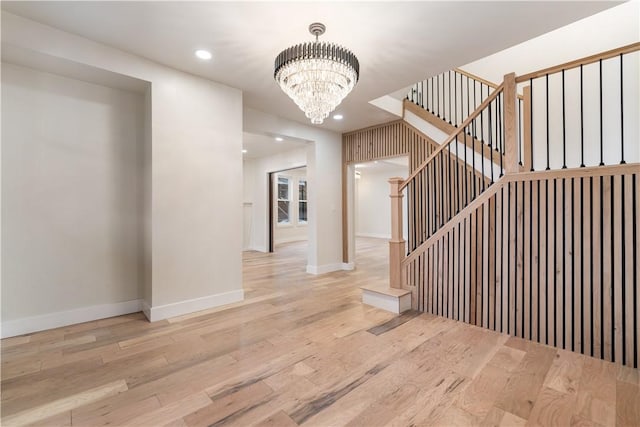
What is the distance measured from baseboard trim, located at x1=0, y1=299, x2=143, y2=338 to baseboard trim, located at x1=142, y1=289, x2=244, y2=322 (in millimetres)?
199

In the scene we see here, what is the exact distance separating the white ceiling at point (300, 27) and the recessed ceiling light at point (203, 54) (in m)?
0.06

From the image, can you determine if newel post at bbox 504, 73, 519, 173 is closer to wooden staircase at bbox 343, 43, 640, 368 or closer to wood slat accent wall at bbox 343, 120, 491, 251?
wooden staircase at bbox 343, 43, 640, 368

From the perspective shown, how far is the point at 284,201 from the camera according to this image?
9836 millimetres

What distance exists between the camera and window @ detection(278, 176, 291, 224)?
31.9ft

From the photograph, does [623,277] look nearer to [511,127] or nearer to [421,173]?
[511,127]

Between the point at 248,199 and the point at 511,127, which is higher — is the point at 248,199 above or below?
below

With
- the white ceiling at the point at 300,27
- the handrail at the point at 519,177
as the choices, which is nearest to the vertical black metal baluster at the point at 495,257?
the handrail at the point at 519,177

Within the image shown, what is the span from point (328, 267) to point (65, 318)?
3782 millimetres

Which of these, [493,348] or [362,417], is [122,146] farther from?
[493,348]

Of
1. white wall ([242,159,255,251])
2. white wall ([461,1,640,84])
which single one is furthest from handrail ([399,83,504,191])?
white wall ([242,159,255,251])

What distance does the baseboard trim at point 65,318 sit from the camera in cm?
266

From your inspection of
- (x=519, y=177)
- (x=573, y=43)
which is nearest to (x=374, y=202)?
(x=573, y=43)

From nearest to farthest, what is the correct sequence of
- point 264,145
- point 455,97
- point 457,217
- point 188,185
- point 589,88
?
point 457,217 → point 188,185 → point 589,88 → point 455,97 → point 264,145

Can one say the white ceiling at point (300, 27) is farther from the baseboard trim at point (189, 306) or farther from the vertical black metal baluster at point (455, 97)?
the baseboard trim at point (189, 306)
